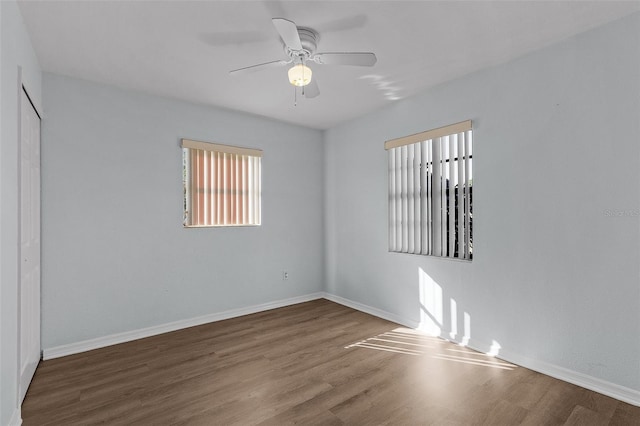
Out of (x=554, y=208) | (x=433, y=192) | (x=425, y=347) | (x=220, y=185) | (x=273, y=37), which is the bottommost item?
(x=425, y=347)

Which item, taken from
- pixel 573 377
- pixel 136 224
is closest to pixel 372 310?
pixel 573 377

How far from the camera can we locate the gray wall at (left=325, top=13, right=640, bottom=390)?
7.51ft

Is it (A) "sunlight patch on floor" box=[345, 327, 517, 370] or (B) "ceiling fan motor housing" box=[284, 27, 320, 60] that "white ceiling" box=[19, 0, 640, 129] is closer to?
(B) "ceiling fan motor housing" box=[284, 27, 320, 60]

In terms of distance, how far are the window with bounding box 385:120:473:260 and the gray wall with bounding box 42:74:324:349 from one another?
1.67 metres

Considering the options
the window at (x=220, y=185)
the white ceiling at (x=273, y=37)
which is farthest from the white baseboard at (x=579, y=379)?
the window at (x=220, y=185)

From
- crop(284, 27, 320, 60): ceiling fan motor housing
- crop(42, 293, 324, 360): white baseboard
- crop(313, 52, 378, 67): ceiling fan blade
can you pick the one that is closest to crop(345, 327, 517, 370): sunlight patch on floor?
crop(42, 293, 324, 360): white baseboard

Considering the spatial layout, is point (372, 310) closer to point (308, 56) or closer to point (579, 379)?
point (579, 379)

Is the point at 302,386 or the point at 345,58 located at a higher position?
the point at 345,58

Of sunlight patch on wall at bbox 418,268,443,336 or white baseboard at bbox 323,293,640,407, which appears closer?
white baseboard at bbox 323,293,640,407

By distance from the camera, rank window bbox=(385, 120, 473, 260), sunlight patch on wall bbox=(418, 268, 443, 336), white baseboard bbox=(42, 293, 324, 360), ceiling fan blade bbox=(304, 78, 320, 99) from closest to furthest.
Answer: ceiling fan blade bbox=(304, 78, 320, 99) < white baseboard bbox=(42, 293, 324, 360) < window bbox=(385, 120, 473, 260) < sunlight patch on wall bbox=(418, 268, 443, 336)

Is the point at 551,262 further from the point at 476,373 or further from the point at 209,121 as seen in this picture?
the point at 209,121

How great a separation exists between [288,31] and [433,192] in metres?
2.34

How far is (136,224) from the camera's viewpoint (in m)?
3.50

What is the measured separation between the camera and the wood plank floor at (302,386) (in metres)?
2.10
